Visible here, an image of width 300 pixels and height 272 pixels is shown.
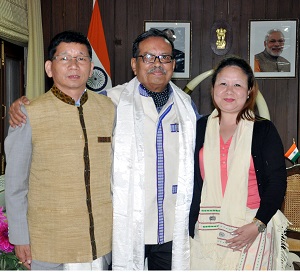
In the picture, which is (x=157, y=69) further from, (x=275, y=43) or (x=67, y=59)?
(x=275, y=43)

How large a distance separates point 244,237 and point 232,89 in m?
0.60

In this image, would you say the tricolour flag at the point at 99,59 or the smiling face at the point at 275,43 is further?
the smiling face at the point at 275,43

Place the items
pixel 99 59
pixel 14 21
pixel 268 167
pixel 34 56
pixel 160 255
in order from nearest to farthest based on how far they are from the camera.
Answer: pixel 268 167, pixel 160 255, pixel 14 21, pixel 34 56, pixel 99 59

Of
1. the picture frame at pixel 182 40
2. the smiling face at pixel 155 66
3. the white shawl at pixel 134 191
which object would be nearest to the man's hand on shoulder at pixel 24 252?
the white shawl at pixel 134 191

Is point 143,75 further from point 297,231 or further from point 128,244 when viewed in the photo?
point 297,231

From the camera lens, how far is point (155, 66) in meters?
1.86

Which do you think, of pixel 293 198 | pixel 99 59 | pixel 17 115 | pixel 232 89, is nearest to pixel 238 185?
pixel 232 89

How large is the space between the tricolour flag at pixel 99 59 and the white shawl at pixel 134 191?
113 inches

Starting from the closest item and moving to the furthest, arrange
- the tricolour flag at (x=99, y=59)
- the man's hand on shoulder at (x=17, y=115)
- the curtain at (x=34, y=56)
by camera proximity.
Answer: the man's hand on shoulder at (x=17, y=115), the curtain at (x=34, y=56), the tricolour flag at (x=99, y=59)

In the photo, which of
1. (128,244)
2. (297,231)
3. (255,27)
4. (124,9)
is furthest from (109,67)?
(128,244)

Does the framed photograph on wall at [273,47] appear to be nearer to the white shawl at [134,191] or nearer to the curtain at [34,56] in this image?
the curtain at [34,56]

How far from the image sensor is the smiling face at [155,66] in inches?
73.4

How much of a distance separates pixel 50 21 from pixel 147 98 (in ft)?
11.6

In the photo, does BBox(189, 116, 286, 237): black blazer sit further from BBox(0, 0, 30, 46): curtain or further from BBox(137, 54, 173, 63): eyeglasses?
BBox(0, 0, 30, 46): curtain
